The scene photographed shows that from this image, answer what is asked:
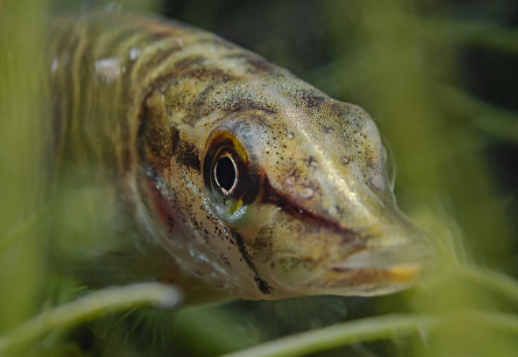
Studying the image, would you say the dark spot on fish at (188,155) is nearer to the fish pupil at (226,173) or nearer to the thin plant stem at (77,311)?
the fish pupil at (226,173)

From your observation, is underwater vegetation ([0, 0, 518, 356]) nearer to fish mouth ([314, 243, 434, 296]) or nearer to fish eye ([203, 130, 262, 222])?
fish mouth ([314, 243, 434, 296])

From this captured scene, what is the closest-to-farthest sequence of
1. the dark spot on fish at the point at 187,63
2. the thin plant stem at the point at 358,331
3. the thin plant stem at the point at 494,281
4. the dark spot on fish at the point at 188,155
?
the thin plant stem at the point at 358,331
the thin plant stem at the point at 494,281
the dark spot on fish at the point at 188,155
the dark spot on fish at the point at 187,63

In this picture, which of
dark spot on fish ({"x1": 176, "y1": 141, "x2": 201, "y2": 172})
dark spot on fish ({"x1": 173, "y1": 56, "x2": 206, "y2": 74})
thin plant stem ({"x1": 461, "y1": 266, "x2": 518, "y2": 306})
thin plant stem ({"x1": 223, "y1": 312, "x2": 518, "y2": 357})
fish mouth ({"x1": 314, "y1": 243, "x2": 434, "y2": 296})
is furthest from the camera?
dark spot on fish ({"x1": 173, "y1": 56, "x2": 206, "y2": 74})

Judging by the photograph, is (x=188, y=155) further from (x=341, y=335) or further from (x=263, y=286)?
(x=341, y=335)

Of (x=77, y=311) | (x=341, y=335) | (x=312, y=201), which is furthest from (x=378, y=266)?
(x=77, y=311)

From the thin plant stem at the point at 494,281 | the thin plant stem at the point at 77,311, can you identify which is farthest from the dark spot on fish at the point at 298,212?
the thin plant stem at the point at 77,311

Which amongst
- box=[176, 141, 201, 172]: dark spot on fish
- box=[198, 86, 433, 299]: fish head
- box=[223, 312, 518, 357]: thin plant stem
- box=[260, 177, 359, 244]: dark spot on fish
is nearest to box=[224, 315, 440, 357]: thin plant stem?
box=[223, 312, 518, 357]: thin plant stem
